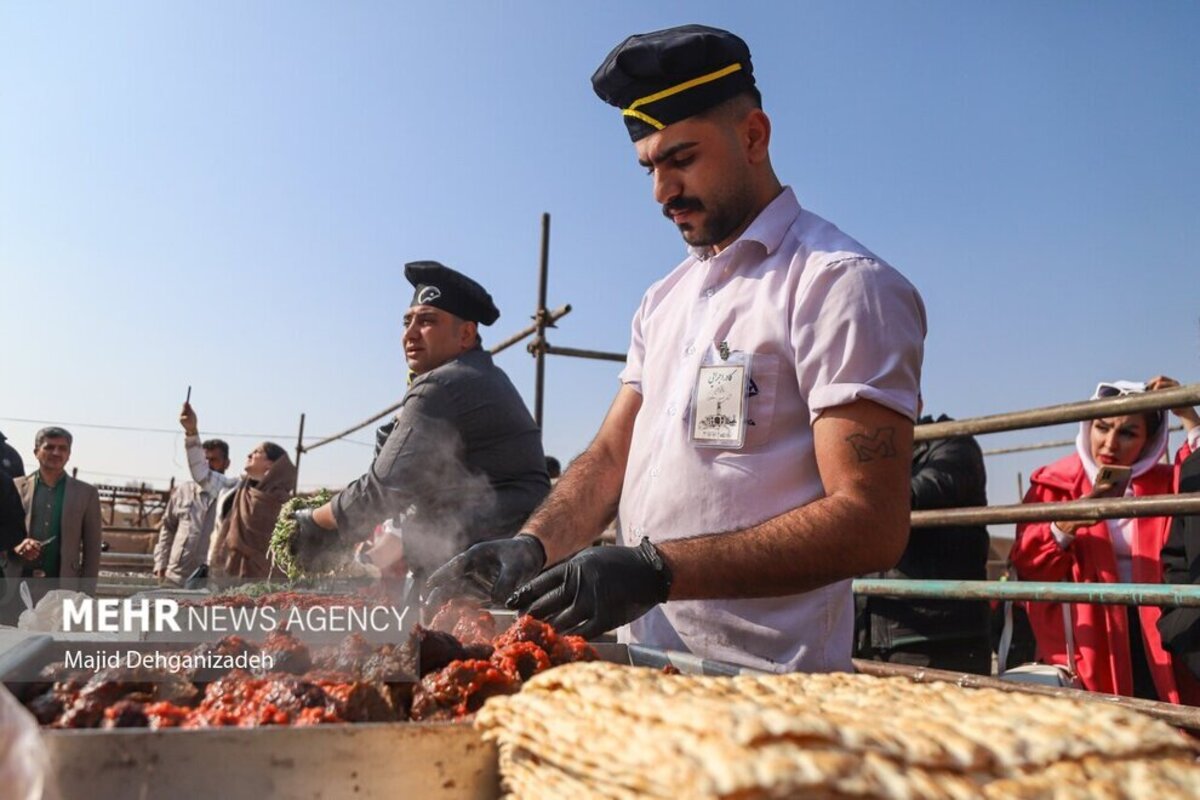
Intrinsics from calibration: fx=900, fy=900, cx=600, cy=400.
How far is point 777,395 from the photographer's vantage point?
2.11m

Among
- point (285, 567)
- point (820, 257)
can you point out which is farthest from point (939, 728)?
point (285, 567)

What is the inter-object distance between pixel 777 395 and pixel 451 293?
9.81 ft

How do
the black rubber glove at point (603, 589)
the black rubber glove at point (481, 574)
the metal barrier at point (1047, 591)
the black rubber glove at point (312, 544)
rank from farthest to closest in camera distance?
the black rubber glove at point (312, 544), the metal barrier at point (1047, 591), the black rubber glove at point (481, 574), the black rubber glove at point (603, 589)

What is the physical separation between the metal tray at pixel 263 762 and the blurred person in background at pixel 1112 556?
3.33 meters

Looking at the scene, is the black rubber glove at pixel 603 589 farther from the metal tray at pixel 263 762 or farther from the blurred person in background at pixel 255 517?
the blurred person in background at pixel 255 517

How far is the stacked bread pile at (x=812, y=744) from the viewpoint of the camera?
2.54ft

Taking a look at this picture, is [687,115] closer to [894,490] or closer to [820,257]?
[820,257]

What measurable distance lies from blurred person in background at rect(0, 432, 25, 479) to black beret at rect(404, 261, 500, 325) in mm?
4114

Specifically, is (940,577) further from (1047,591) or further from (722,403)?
(722,403)

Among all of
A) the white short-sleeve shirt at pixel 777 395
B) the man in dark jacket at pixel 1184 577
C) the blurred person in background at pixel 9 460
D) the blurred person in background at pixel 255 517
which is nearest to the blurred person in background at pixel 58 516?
the blurred person in background at pixel 9 460

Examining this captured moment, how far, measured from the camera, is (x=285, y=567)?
4.75m

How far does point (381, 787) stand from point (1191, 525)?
3497 mm

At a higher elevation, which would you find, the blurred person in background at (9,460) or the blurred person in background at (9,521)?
the blurred person in background at (9,460)

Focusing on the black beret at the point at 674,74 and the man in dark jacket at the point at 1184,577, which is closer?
the black beret at the point at 674,74
